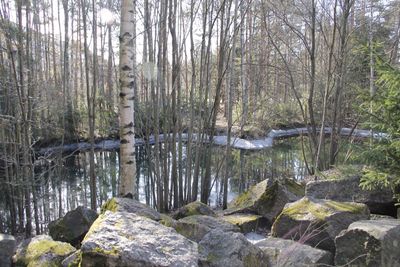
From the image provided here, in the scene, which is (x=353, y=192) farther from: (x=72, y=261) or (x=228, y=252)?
(x=72, y=261)

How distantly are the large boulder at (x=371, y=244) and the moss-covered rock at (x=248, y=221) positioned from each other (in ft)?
6.77

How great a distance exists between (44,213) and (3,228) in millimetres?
780

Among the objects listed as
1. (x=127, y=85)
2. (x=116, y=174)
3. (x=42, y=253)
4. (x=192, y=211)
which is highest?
(x=127, y=85)

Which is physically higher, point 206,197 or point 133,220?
point 133,220

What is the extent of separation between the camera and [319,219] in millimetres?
3773

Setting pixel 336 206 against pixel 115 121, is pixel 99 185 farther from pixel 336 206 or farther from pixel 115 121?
pixel 336 206

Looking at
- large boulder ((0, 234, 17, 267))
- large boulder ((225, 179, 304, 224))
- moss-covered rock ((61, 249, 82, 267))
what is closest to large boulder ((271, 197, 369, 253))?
large boulder ((225, 179, 304, 224))

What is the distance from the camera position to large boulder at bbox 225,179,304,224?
17.9 ft

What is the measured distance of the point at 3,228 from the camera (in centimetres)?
652

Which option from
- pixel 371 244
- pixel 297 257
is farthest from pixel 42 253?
pixel 371 244

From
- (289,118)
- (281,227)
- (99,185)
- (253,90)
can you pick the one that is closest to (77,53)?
(253,90)

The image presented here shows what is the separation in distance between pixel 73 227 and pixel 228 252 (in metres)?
2.78

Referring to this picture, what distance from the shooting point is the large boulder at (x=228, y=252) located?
2.62 meters

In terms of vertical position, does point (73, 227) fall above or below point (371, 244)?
below
